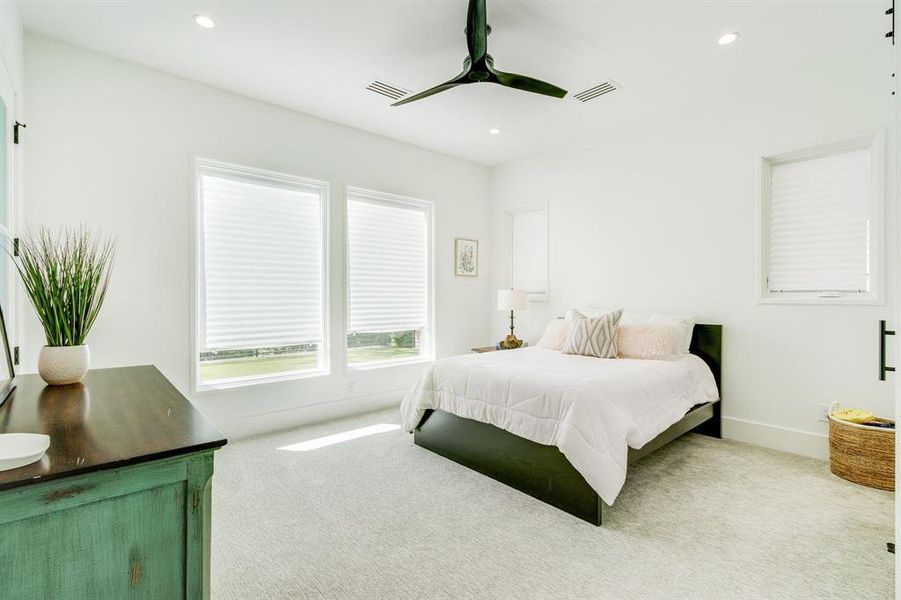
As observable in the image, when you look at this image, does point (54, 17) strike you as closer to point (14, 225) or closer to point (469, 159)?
point (14, 225)

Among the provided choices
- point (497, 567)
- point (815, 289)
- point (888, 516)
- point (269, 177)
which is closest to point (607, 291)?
point (815, 289)

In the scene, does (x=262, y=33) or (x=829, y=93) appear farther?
(x=829, y=93)

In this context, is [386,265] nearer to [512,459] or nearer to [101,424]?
[512,459]

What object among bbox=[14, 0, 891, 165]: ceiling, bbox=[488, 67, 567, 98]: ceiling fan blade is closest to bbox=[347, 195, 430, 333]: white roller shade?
bbox=[14, 0, 891, 165]: ceiling

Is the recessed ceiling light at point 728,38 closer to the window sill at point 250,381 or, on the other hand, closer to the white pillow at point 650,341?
the white pillow at point 650,341

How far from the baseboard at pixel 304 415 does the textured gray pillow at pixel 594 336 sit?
1.95 meters

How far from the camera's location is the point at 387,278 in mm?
4543

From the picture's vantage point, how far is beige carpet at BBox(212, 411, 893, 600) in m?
1.75

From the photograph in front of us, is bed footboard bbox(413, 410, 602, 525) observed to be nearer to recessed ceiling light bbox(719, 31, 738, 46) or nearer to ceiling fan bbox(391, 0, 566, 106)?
ceiling fan bbox(391, 0, 566, 106)

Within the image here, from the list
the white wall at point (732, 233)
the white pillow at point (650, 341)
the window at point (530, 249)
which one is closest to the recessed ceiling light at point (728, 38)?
the white wall at point (732, 233)

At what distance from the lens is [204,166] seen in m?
3.39

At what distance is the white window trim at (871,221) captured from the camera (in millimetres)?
2854

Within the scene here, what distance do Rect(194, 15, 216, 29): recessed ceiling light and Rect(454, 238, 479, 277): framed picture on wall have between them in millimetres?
3144

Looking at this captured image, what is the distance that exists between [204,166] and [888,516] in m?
5.02
